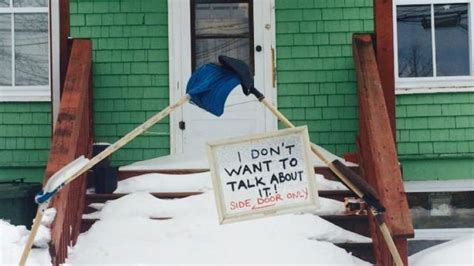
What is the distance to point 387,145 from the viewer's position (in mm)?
4898

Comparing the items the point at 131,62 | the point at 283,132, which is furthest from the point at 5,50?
the point at 283,132

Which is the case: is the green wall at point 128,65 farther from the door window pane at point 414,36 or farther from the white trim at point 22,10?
the door window pane at point 414,36

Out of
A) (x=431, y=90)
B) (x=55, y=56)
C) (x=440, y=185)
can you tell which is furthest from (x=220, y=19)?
(x=440, y=185)

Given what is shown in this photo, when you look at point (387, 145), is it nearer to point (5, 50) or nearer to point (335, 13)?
point (335, 13)

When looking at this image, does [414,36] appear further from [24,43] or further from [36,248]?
[36,248]

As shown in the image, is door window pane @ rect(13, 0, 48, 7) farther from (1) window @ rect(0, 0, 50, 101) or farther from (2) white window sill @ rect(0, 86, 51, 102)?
(2) white window sill @ rect(0, 86, 51, 102)

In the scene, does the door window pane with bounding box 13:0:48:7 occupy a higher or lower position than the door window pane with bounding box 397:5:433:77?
higher

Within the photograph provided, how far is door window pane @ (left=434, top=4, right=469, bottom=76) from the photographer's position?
678 centimetres

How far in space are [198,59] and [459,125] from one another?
2666 mm

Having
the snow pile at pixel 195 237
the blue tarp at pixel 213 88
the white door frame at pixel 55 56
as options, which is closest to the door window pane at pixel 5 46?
the white door frame at pixel 55 56

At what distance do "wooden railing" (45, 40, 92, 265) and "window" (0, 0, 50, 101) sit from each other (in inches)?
42.3

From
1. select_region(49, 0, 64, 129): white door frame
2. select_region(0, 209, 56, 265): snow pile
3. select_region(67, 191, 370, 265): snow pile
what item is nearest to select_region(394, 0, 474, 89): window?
select_region(67, 191, 370, 265): snow pile

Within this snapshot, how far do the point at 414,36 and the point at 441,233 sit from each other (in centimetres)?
203

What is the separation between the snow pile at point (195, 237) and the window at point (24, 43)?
220 cm
